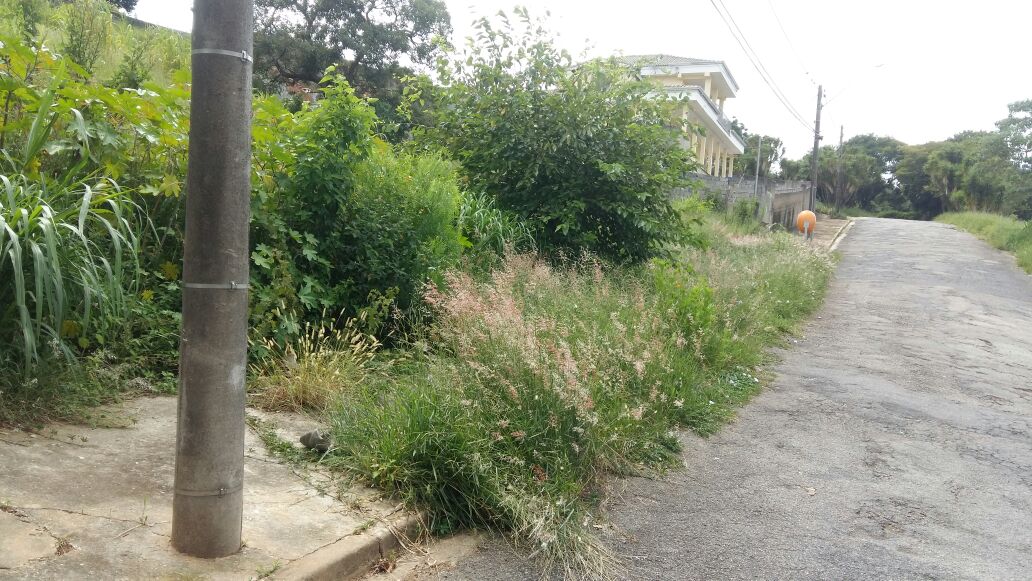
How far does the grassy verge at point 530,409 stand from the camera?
4.28m

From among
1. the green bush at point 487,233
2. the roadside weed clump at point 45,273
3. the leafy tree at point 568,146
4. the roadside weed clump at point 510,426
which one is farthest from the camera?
the leafy tree at point 568,146

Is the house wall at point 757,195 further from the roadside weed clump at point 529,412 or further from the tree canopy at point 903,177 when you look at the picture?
the tree canopy at point 903,177

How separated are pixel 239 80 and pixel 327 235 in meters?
3.71

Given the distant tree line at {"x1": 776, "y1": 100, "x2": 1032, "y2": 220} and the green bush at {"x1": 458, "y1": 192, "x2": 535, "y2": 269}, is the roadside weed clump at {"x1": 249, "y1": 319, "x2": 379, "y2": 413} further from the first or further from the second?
the distant tree line at {"x1": 776, "y1": 100, "x2": 1032, "y2": 220}

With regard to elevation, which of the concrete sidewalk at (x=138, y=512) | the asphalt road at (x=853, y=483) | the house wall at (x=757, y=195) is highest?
the house wall at (x=757, y=195)

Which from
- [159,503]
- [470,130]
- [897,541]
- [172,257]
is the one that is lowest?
[897,541]

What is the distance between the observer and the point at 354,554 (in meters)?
3.65

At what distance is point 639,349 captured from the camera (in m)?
6.43

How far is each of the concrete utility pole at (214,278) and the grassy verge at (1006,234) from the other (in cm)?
2829

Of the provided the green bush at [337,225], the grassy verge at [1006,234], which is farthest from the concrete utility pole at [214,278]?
the grassy verge at [1006,234]

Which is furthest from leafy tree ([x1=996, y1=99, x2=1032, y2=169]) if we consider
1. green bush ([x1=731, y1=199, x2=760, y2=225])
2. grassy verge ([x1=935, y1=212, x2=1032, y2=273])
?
green bush ([x1=731, y1=199, x2=760, y2=225])

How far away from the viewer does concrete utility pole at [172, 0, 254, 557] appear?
311 cm

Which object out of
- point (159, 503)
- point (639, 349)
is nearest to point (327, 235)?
point (639, 349)

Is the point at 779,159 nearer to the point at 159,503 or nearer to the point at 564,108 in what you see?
the point at 564,108
